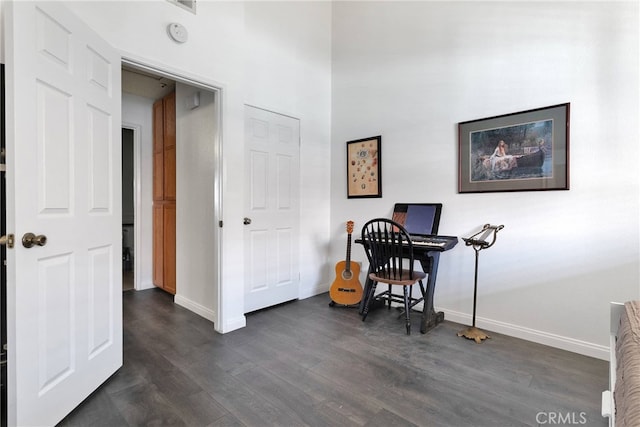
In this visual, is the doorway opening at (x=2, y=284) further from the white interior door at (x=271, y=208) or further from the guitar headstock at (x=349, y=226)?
the guitar headstock at (x=349, y=226)

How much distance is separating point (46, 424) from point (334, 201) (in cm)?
293

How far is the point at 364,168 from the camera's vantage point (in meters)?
3.43

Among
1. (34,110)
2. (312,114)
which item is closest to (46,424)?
(34,110)

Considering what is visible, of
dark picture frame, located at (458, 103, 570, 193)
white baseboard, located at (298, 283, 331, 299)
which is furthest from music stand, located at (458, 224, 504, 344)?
white baseboard, located at (298, 283, 331, 299)

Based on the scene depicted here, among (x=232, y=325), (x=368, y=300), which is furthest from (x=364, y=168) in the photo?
(x=232, y=325)

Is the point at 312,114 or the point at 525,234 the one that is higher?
the point at 312,114

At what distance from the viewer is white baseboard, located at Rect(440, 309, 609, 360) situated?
7.04ft

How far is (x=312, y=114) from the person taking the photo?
3561mm

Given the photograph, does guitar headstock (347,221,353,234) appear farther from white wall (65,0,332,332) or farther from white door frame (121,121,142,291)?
white door frame (121,121,142,291)

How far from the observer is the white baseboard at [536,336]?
2145 mm

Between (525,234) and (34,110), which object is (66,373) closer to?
(34,110)

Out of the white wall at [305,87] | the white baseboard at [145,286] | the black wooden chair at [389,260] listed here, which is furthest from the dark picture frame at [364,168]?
the white baseboard at [145,286]

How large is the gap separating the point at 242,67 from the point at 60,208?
1804 millimetres

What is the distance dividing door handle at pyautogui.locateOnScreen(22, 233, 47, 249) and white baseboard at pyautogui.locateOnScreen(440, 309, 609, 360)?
2.87 m
